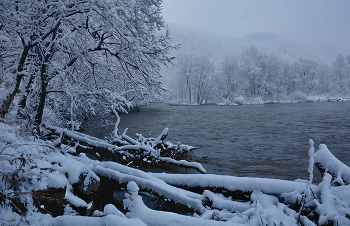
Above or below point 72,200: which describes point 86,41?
above

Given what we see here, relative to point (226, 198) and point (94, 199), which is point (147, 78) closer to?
point (94, 199)

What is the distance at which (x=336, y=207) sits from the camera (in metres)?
2.86

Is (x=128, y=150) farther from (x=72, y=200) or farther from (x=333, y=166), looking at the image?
(x=333, y=166)

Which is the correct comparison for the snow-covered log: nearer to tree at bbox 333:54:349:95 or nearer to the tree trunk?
the tree trunk

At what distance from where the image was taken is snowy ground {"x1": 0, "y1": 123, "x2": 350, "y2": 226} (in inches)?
105

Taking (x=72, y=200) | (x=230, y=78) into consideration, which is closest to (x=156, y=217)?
(x=72, y=200)

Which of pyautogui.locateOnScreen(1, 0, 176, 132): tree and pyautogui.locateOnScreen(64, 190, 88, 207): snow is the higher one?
pyautogui.locateOnScreen(1, 0, 176, 132): tree

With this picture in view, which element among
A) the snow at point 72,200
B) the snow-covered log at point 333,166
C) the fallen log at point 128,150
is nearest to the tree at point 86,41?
the fallen log at point 128,150

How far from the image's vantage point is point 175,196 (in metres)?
3.62

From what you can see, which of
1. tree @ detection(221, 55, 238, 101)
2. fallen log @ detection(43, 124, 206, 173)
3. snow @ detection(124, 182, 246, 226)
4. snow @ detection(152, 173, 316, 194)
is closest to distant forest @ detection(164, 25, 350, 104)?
tree @ detection(221, 55, 238, 101)

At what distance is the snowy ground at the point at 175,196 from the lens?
2.67 metres

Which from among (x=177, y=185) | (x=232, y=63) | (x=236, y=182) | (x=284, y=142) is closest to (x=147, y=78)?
(x=177, y=185)

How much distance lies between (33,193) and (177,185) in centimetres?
221

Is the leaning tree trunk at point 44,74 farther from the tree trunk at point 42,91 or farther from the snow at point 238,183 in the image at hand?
the snow at point 238,183
